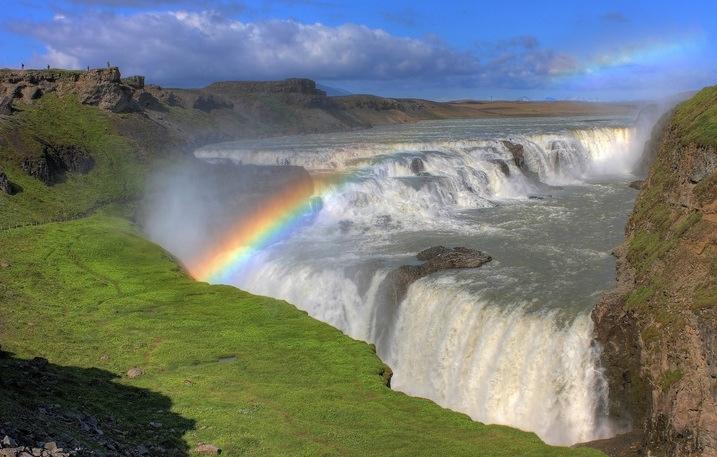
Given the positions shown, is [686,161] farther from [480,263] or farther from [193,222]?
[193,222]

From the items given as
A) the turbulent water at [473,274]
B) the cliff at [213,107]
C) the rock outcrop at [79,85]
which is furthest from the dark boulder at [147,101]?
the turbulent water at [473,274]

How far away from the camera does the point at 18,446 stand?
36.3 ft

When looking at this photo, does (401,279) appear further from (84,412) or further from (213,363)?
(84,412)

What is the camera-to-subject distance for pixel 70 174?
5475 cm

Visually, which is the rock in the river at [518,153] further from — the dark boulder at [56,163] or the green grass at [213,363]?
the dark boulder at [56,163]

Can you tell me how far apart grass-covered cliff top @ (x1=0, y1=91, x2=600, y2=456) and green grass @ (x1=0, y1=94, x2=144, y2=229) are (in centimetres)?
733

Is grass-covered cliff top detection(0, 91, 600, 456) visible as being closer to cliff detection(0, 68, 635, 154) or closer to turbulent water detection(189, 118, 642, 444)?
turbulent water detection(189, 118, 642, 444)

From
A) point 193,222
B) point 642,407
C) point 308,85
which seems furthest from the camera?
point 308,85

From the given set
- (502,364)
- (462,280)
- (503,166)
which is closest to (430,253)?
(462,280)

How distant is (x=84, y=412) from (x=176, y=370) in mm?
5273

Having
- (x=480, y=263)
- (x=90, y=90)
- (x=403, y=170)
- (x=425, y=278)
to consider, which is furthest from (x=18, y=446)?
(x=90, y=90)

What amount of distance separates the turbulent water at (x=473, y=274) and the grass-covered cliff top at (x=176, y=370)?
4483mm

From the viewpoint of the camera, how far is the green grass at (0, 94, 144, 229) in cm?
4591

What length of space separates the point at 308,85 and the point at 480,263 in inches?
4801
